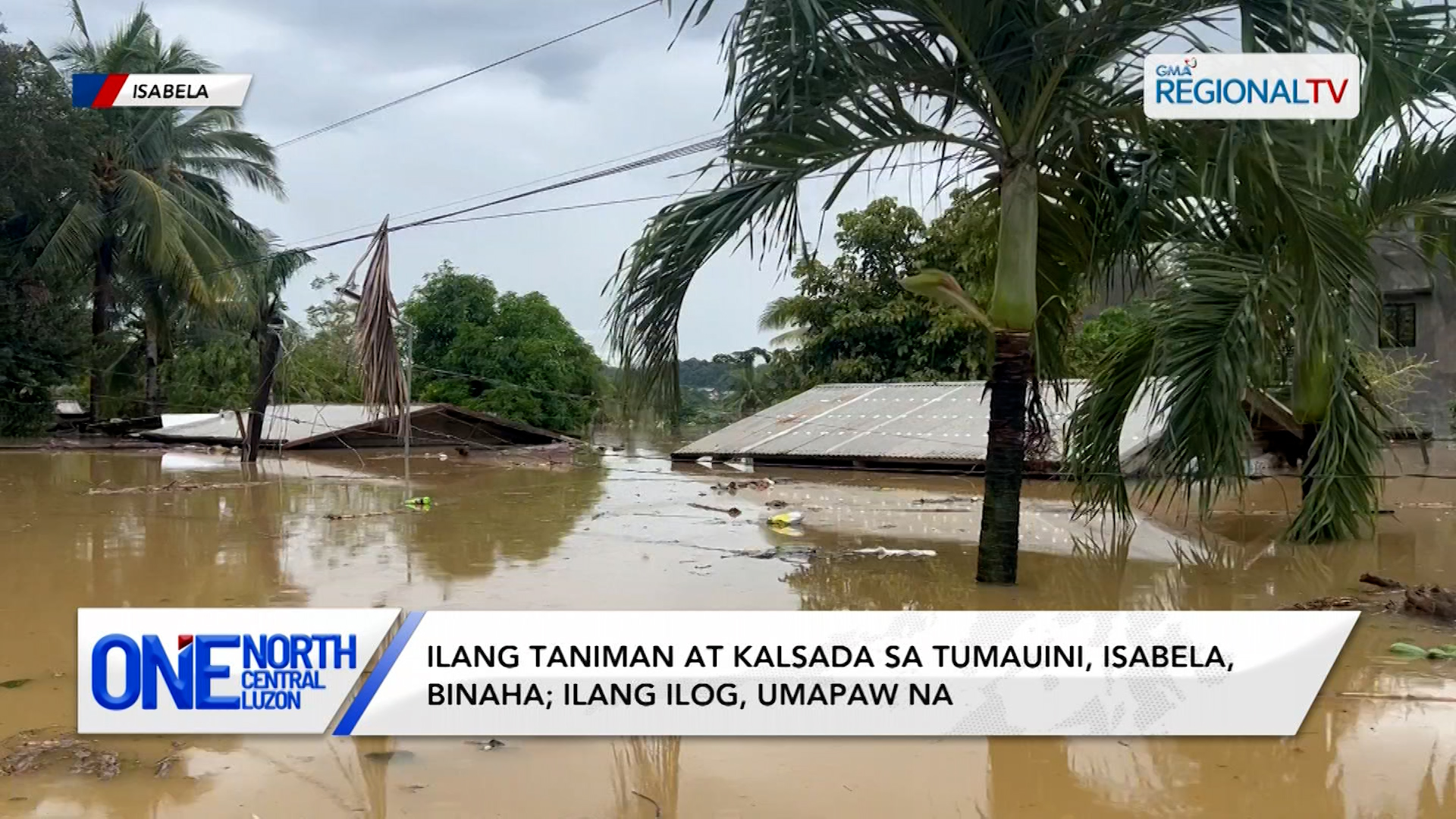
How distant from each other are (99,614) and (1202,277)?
22.4ft

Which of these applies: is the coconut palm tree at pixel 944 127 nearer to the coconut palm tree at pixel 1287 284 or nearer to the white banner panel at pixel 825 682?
the coconut palm tree at pixel 1287 284

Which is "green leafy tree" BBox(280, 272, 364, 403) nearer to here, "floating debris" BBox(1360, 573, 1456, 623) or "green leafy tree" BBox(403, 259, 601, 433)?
"green leafy tree" BBox(403, 259, 601, 433)

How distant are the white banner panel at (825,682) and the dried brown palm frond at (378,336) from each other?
3.87 m

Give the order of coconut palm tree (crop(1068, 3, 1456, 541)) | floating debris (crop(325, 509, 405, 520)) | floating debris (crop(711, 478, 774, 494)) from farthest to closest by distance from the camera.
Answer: floating debris (crop(711, 478, 774, 494)) < floating debris (crop(325, 509, 405, 520)) < coconut palm tree (crop(1068, 3, 1456, 541))

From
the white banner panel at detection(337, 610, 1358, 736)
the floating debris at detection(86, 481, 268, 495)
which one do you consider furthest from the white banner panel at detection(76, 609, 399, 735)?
the floating debris at detection(86, 481, 268, 495)

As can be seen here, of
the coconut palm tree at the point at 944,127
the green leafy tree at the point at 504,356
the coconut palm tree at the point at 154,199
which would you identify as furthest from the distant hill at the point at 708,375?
the coconut palm tree at the point at 944,127

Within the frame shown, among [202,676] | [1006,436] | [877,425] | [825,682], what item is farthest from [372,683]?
[877,425]

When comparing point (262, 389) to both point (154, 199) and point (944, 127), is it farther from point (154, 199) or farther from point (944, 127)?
point (944, 127)

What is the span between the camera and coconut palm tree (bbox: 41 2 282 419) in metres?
22.0

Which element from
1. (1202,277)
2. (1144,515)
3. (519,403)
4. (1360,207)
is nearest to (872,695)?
(1202,277)

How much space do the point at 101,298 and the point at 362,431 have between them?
8.06 m

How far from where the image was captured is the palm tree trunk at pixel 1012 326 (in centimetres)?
655

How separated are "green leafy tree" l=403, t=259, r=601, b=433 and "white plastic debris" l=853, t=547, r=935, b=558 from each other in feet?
52.8

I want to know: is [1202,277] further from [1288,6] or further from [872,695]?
[872,695]
